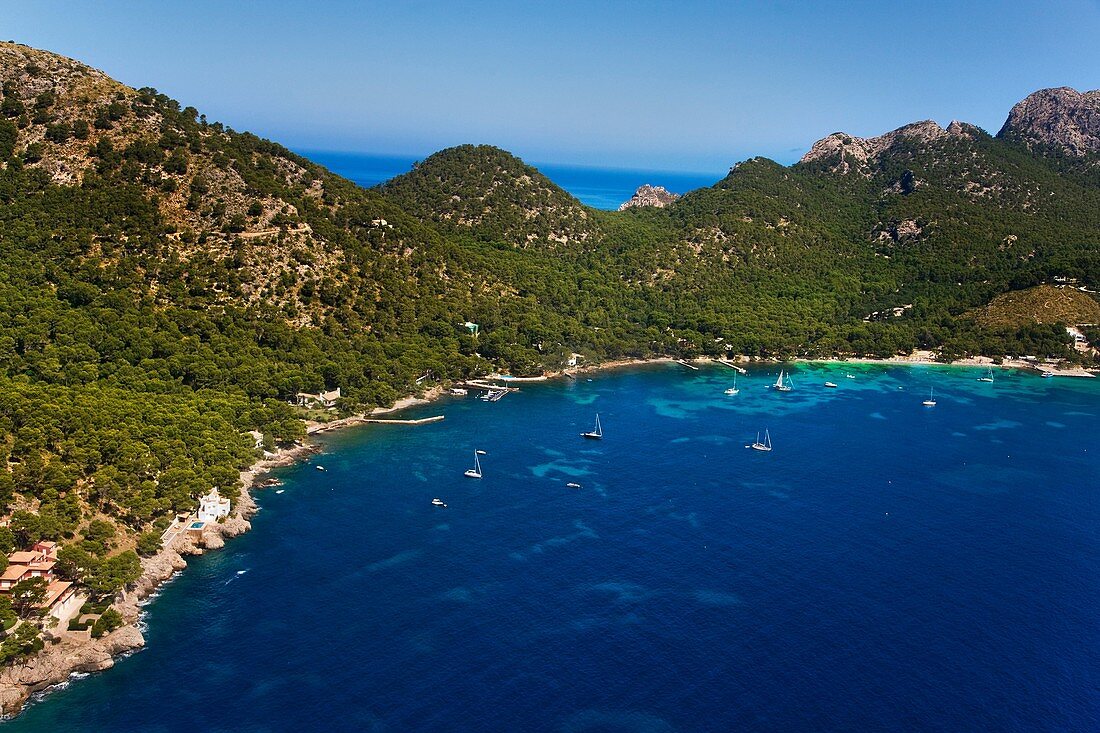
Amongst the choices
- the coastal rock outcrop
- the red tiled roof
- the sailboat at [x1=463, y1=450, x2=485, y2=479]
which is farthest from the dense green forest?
the sailboat at [x1=463, y1=450, x2=485, y2=479]

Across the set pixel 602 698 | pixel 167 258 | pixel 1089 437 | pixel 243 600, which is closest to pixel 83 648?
pixel 243 600

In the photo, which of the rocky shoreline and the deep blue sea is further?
the deep blue sea

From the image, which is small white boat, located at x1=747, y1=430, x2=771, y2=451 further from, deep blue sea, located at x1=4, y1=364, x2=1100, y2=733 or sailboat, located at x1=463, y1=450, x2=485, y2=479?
sailboat, located at x1=463, y1=450, x2=485, y2=479

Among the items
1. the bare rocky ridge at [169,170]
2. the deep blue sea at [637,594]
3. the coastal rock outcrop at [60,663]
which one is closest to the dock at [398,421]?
the deep blue sea at [637,594]

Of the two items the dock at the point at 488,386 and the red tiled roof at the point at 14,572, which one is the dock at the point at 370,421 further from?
the red tiled roof at the point at 14,572

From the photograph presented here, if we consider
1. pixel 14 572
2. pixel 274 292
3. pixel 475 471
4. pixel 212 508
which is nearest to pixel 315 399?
pixel 274 292
